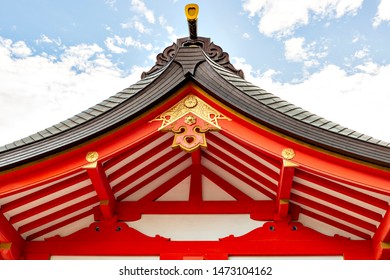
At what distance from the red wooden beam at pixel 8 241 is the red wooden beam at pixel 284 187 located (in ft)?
9.81

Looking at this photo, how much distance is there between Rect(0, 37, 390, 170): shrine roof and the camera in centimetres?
383

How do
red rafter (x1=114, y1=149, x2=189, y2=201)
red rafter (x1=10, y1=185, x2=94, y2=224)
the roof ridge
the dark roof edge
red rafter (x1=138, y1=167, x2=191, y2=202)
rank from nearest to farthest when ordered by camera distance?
the dark roof edge < red rafter (x1=10, y1=185, x2=94, y2=224) < red rafter (x1=114, y1=149, x2=189, y2=201) < red rafter (x1=138, y1=167, x2=191, y2=202) < the roof ridge

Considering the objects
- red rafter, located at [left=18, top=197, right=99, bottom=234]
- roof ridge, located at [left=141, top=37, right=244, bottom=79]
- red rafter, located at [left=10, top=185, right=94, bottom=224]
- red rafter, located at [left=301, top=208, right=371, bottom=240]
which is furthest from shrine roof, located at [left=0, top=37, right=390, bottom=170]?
roof ridge, located at [left=141, top=37, right=244, bottom=79]

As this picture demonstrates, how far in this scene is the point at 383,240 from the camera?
13.7ft

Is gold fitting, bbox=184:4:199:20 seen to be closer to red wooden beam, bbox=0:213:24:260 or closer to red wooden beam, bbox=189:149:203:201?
red wooden beam, bbox=189:149:203:201

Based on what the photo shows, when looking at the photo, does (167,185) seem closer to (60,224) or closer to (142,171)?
(142,171)

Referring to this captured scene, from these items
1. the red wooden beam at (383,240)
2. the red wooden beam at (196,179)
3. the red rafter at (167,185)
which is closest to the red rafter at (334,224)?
the red wooden beam at (383,240)

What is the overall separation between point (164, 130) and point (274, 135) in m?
1.11

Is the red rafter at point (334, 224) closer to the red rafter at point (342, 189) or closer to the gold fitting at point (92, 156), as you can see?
the red rafter at point (342, 189)

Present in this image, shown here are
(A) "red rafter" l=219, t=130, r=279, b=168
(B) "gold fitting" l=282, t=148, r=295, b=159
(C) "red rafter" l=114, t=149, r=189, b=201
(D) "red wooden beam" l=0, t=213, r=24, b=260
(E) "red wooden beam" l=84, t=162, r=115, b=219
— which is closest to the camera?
(B) "gold fitting" l=282, t=148, r=295, b=159

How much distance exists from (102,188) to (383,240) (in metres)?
3.02

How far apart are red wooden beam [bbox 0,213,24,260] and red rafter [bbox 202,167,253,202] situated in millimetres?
2336

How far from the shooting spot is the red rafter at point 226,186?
510 cm

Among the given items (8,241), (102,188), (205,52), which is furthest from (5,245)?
(205,52)
